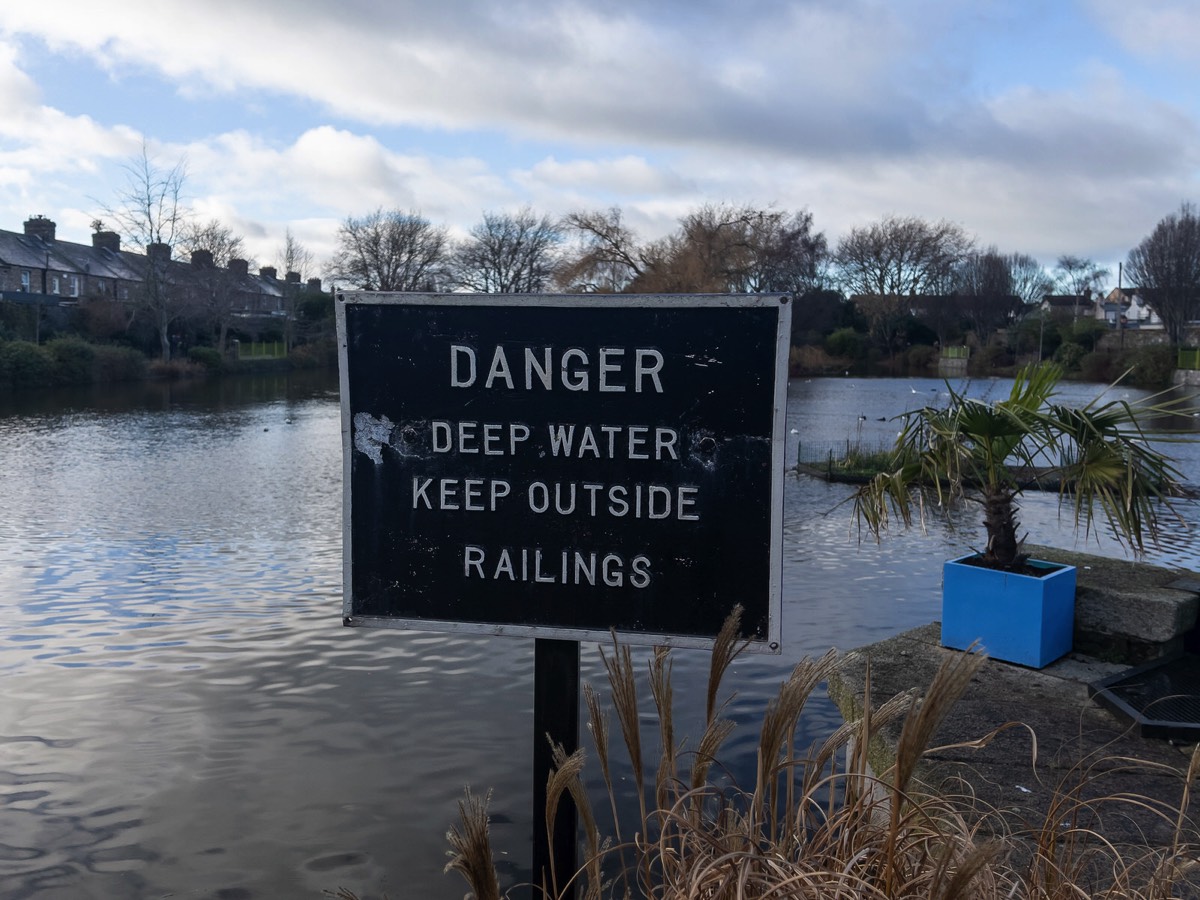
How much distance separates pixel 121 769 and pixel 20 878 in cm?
124

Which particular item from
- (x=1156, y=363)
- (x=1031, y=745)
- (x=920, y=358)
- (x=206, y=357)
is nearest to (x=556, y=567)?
(x=1031, y=745)

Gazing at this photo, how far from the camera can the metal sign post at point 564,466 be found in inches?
101

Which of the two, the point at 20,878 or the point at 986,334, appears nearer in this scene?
the point at 20,878

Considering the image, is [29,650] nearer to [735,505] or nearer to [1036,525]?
[735,505]

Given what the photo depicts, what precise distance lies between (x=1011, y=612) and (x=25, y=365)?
43214mm

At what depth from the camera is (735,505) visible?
2596 millimetres

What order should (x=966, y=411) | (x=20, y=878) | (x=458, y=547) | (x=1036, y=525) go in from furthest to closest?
(x=1036, y=525)
(x=966, y=411)
(x=20, y=878)
(x=458, y=547)

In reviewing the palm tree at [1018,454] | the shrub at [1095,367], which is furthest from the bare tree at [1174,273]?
the palm tree at [1018,454]

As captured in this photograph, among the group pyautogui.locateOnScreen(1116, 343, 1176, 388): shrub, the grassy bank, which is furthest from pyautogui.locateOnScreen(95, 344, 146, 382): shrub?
pyautogui.locateOnScreen(1116, 343, 1176, 388): shrub

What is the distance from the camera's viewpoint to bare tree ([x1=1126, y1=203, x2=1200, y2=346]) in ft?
230

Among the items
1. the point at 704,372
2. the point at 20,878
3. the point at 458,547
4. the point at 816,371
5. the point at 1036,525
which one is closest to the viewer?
the point at 704,372

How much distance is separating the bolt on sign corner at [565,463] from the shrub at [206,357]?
55.6m

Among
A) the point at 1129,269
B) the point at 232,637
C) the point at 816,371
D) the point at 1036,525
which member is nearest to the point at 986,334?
the point at 1129,269

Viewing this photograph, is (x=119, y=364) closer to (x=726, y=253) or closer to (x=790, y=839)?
(x=726, y=253)
